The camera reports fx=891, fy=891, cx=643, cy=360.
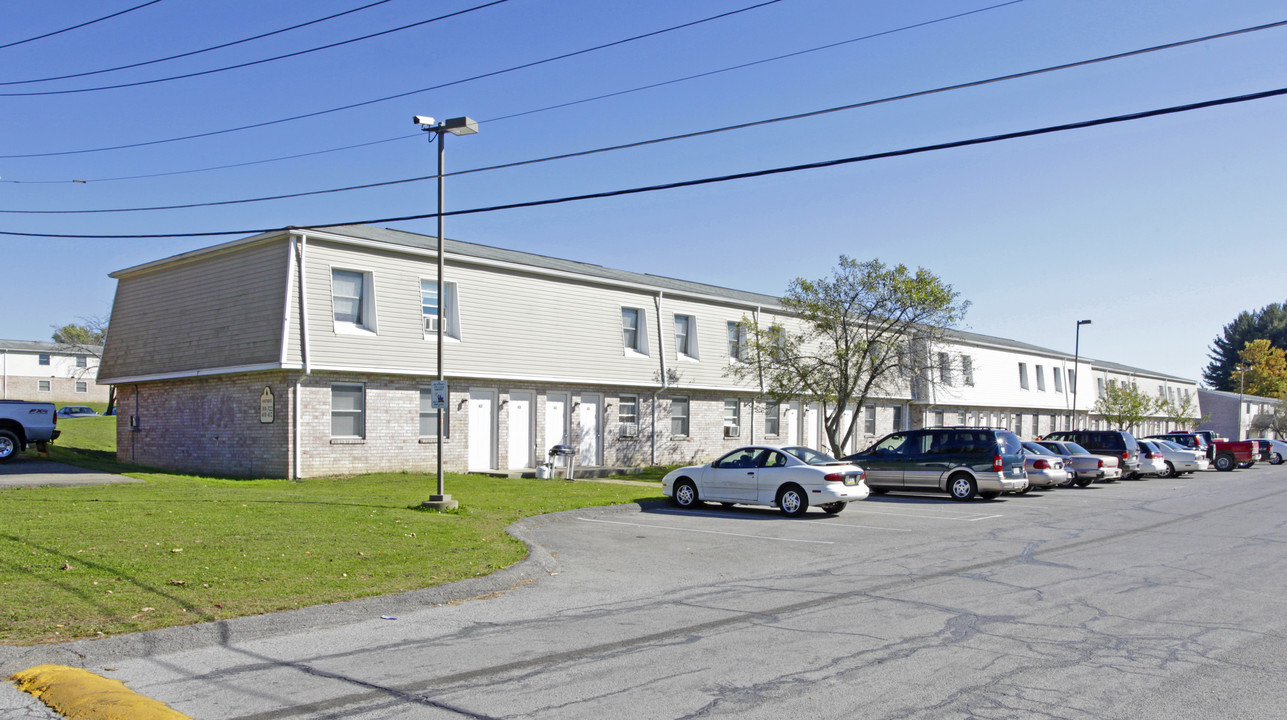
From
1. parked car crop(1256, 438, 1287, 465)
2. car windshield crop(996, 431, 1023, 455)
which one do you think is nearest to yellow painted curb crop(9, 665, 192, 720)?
car windshield crop(996, 431, 1023, 455)

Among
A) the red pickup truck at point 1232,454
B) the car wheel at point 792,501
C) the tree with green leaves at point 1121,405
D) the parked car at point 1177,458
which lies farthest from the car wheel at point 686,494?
the tree with green leaves at point 1121,405

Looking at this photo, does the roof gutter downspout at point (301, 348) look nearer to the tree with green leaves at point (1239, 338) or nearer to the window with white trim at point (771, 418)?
the window with white trim at point (771, 418)

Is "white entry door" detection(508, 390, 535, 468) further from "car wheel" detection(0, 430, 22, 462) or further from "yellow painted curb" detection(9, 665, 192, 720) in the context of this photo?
"yellow painted curb" detection(9, 665, 192, 720)

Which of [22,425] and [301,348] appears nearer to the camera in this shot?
[301,348]

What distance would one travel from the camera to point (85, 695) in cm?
570

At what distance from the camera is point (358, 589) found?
29.7 feet

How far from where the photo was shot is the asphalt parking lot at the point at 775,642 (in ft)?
19.1

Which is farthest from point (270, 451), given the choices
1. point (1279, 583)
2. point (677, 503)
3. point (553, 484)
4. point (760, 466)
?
point (1279, 583)

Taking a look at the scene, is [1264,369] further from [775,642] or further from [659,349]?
[775,642]

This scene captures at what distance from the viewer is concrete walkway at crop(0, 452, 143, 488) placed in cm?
1817

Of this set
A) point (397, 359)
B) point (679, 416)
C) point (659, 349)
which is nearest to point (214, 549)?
point (397, 359)

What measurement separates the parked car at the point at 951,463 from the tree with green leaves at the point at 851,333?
5.70 metres

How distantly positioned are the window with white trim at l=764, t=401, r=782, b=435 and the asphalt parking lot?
21571 millimetres

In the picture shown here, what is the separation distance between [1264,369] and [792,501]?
105 metres
